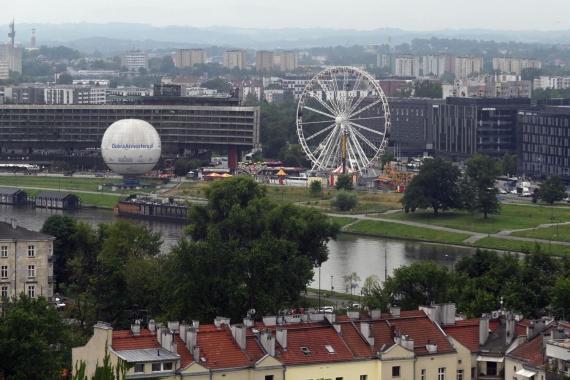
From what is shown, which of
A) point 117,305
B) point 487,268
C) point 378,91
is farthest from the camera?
point 378,91

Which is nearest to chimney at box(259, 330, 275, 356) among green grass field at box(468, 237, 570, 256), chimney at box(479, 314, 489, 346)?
chimney at box(479, 314, 489, 346)

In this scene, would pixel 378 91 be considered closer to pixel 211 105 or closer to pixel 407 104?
pixel 211 105

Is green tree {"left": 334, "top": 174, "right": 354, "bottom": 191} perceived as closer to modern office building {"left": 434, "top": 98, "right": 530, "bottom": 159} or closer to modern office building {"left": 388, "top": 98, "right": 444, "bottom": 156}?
modern office building {"left": 434, "top": 98, "right": 530, "bottom": 159}

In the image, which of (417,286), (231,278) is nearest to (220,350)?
(231,278)

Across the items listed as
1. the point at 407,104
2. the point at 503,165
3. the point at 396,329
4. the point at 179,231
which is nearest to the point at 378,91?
the point at 503,165

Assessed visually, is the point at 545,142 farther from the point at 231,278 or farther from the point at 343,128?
the point at 231,278

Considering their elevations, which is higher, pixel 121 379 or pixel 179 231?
pixel 121 379
